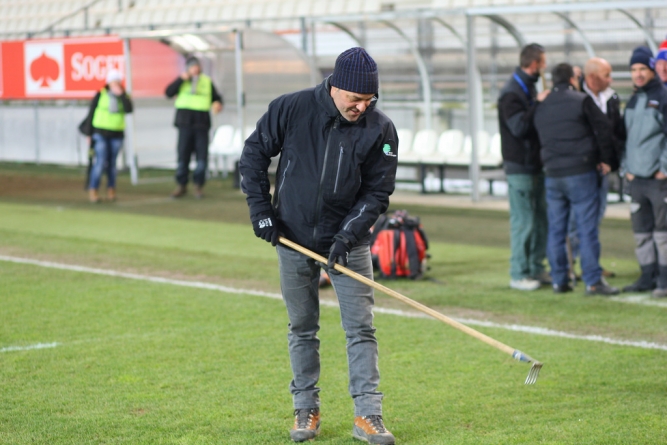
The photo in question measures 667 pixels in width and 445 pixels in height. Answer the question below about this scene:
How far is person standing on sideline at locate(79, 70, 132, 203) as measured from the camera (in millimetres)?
15008

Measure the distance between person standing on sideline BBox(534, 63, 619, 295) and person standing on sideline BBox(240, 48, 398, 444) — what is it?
373cm

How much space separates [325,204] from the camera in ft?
15.4

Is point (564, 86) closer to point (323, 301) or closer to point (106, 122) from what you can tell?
point (323, 301)

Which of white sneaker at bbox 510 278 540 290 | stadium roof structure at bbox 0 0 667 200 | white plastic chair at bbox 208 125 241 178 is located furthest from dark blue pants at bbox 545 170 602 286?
white plastic chair at bbox 208 125 241 178

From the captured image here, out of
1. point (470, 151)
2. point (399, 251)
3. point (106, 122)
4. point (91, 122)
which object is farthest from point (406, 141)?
point (399, 251)

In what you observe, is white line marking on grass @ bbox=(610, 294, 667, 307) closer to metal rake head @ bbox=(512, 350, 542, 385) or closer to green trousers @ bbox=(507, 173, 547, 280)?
green trousers @ bbox=(507, 173, 547, 280)

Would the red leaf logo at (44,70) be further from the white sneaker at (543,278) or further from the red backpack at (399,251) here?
the white sneaker at (543,278)

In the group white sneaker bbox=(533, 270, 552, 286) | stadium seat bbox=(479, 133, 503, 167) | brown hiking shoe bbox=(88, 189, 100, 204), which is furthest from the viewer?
brown hiking shoe bbox=(88, 189, 100, 204)

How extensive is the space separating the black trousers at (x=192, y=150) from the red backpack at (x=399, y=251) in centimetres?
708

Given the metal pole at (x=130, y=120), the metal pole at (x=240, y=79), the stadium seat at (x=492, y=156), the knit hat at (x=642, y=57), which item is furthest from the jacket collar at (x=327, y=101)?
the metal pole at (x=130, y=120)

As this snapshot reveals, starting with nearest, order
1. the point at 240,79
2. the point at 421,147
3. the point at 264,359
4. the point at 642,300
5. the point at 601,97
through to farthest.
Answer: the point at 264,359
the point at 642,300
the point at 601,97
the point at 421,147
the point at 240,79

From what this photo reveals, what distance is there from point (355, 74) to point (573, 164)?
4.16 metres

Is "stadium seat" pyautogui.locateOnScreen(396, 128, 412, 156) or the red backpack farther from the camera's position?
"stadium seat" pyautogui.locateOnScreen(396, 128, 412, 156)

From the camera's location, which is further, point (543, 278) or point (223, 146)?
point (223, 146)
